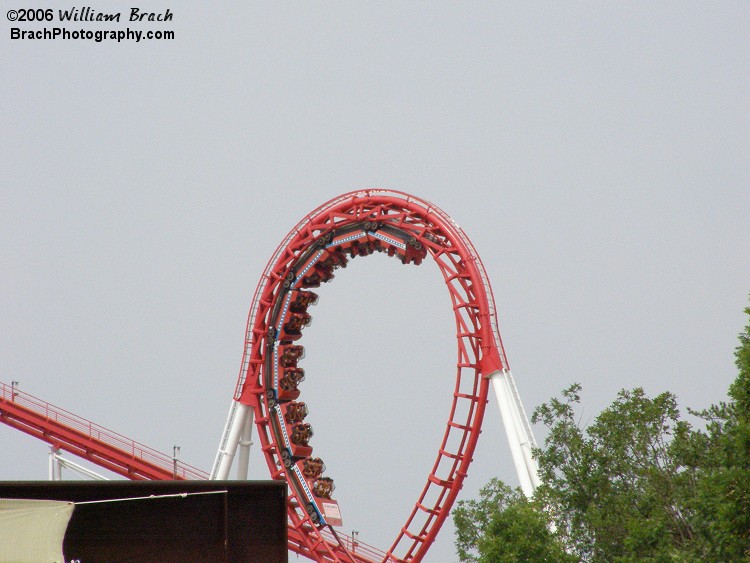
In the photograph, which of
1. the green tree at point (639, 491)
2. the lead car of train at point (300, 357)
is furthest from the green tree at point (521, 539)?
the lead car of train at point (300, 357)

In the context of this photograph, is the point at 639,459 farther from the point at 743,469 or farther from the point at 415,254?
the point at 415,254

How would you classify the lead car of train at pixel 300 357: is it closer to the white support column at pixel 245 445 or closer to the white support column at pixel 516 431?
the white support column at pixel 245 445

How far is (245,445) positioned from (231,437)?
0.45 meters

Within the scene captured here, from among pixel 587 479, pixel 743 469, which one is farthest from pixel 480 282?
pixel 743 469

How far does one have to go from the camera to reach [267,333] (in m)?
32.2

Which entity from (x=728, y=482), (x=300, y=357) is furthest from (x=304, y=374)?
(x=728, y=482)

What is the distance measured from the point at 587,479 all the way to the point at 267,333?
1447 centimetres

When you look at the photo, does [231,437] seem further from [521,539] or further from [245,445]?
[521,539]

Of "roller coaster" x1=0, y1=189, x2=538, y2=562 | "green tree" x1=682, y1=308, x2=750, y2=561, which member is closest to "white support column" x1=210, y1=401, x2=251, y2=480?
"roller coaster" x1=0, y1=189, x2=538, y2=562

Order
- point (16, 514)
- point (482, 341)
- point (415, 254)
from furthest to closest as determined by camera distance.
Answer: point (415, 254) → point (482, 341) → point (16, 514)

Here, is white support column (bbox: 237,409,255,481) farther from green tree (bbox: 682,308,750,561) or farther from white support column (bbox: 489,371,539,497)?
green tree (bbox: 682,308,750,561)

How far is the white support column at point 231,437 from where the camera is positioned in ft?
106

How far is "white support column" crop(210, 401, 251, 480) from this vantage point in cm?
3219

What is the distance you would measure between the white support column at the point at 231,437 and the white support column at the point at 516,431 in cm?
820
